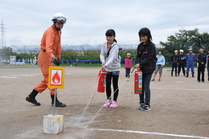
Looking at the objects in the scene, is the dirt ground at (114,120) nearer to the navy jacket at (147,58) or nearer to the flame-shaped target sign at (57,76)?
the flame-shaped target sign at (57,76)

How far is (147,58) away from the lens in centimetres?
576

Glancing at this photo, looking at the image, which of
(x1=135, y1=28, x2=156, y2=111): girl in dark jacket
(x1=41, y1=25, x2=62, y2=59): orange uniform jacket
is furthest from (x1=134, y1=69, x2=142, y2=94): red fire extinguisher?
(x1=41, y1=25, x2=62, y2=59): orange uniform jacket

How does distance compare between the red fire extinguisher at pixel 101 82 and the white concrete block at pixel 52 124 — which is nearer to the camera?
the white concrete block at pixel 52 124

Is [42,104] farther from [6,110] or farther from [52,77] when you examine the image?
[52,77]

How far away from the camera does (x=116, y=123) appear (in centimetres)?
459

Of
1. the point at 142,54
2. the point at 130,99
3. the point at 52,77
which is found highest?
the point at 142,54

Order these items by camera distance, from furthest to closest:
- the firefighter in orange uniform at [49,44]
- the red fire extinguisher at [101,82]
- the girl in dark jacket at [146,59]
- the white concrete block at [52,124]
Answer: the red fire extinguisher at [101,82]
the girl in dark jacket at [146,59]
the firefighter in orange uniform at [49,44]
the white concrete block at [52,124]

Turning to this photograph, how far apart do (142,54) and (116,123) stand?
6.71 ft

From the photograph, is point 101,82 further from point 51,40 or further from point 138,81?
point 51,40

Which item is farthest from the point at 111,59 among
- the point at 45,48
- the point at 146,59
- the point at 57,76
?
the point at 57,76

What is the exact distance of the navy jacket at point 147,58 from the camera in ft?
18.9

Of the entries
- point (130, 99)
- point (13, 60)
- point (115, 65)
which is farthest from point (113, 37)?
point (13, 60)

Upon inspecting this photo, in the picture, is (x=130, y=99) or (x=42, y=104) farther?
(x=130, y=99)

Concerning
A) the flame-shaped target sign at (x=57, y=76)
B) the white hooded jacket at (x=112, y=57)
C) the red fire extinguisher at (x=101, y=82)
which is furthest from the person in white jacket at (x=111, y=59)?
the flame-shaped target sign at (x=57, y=76)
